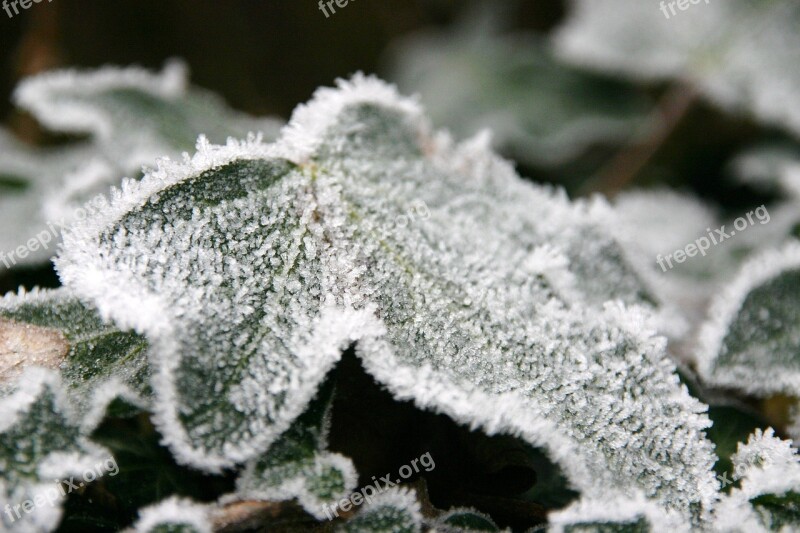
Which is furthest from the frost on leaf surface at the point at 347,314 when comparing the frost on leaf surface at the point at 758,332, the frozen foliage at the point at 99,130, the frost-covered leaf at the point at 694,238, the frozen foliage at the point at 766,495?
the frost-covered leaf at the point at 694,238

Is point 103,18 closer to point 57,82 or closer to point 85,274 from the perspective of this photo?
point 57,82

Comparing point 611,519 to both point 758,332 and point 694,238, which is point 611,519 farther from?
point 694,238

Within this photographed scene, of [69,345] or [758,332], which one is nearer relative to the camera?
[69,345]

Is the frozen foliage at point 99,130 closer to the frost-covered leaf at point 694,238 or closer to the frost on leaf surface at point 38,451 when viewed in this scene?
the frost on leaf surface at point 38,451

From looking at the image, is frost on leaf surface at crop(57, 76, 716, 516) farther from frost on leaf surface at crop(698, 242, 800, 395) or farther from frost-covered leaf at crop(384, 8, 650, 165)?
frost-covered leaf at crop(384, 8, 650, 165)

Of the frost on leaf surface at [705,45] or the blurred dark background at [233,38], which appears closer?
the frost on leaf surface at [705,45]

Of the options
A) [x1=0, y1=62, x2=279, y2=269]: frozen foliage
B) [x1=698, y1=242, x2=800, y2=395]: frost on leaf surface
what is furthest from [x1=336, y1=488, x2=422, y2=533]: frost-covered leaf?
[x1=0, y1=62, x2=279, y2=269]: frozen foliage

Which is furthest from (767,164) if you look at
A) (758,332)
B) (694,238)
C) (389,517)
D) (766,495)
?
(389,517)
